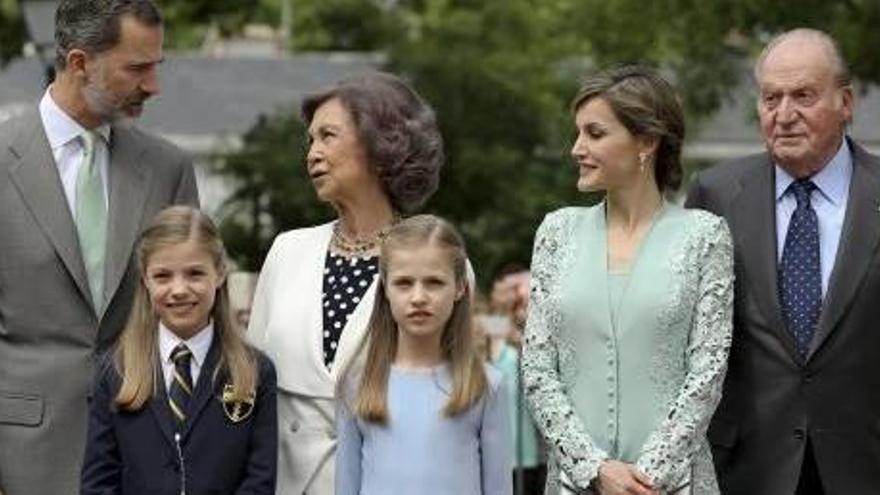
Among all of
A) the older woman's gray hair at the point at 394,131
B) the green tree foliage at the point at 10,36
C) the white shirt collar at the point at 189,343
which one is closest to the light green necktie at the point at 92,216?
the white shirt collar at the point at 189,343

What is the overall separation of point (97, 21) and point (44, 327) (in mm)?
940

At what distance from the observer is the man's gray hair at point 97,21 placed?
22.6 feet

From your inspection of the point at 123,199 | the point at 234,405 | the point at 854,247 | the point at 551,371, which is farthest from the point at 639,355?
the point at 123,199

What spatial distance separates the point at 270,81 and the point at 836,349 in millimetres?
48104

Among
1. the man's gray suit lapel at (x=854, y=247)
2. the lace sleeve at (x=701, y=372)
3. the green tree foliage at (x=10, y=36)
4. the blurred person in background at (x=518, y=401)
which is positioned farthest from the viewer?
the green tree foliage at (x=10, y=36)

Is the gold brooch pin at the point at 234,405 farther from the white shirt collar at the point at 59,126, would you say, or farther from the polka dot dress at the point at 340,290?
the white shirt collar at the point at 59,126

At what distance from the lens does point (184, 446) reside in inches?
252

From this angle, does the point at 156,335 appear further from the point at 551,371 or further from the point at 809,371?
the point at 809,371

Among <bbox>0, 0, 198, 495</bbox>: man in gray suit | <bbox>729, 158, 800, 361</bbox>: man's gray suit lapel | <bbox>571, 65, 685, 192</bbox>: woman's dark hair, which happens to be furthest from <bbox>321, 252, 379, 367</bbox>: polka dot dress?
<bbox>729, 158, 800, 361</bbox>: man's gray suit lapel

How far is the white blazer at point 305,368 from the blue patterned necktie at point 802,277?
123cm

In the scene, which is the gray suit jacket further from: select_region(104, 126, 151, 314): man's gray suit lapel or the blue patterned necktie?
the blue patterned necktie

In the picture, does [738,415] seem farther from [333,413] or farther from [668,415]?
[333,413]

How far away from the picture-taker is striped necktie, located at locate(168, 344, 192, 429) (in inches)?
253

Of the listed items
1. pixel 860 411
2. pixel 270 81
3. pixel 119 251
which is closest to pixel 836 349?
pixel 860 411
